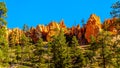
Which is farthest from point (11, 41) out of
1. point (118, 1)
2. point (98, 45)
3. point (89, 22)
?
point (118, 1)

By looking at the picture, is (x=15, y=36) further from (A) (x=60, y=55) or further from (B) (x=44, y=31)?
(A) (x=60, y=55)

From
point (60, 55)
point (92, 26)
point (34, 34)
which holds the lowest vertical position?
point (60, 55)

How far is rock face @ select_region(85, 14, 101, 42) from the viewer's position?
161m

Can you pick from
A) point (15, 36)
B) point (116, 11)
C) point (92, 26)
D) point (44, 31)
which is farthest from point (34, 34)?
point (116, 11)

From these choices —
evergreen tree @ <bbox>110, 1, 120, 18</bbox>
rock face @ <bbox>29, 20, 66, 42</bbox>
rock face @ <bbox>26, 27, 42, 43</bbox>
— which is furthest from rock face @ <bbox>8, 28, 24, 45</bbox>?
evergreen tree @ <bbox>110, 1, 120, 18</bbox>

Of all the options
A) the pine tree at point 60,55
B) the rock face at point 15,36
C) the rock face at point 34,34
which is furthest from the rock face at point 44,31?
the pine tree at point 60,55

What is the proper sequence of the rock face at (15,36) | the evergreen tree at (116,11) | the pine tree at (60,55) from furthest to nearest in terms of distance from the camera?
the rock face at (15,36) < the pine tree at (60,55) < the evergreen tree at (116,11)

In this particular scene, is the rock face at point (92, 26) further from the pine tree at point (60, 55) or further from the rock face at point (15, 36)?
the pine tree at point (60, 55)

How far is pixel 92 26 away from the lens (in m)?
163

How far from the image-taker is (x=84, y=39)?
163m

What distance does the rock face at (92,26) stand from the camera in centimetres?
16116

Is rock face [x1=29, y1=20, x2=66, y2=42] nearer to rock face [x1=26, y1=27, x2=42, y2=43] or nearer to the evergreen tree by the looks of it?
rock face [x1=26, y1=27, x2=42, y2=43]

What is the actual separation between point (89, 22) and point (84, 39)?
8.10 m

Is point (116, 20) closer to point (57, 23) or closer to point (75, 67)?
point (75, 67)
